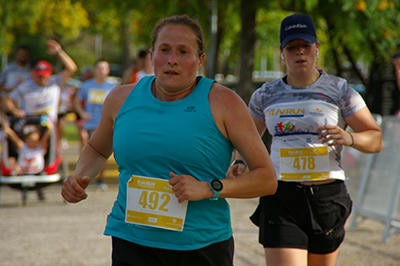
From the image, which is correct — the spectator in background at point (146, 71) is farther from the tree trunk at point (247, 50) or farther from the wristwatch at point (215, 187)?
the wristwatch at point (215, 187)

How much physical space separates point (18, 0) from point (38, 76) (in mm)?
7978

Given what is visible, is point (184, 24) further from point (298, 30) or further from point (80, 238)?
point (80, 238)

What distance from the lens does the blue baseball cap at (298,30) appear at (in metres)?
3.26

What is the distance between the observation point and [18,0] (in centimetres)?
1487

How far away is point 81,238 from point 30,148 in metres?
2.57

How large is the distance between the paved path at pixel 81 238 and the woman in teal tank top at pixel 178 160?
262 centimetres

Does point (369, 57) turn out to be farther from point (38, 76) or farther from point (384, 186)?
point (38, 76)

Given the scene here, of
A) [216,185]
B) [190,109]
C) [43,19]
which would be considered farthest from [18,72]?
[43,19]

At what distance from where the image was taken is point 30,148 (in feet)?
25.3

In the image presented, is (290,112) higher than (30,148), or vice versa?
(290,112)

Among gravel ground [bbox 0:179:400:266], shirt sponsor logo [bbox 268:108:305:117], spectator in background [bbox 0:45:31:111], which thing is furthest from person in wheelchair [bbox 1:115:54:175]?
shirt sponsor logo [bbox 268:108:305:117]

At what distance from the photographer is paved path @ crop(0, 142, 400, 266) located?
195 inches

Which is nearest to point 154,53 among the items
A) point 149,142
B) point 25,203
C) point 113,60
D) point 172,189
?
point 149,142

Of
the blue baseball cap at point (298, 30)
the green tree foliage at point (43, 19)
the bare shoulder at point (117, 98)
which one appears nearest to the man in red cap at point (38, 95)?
the blue baseball cap at point (298, 30)
